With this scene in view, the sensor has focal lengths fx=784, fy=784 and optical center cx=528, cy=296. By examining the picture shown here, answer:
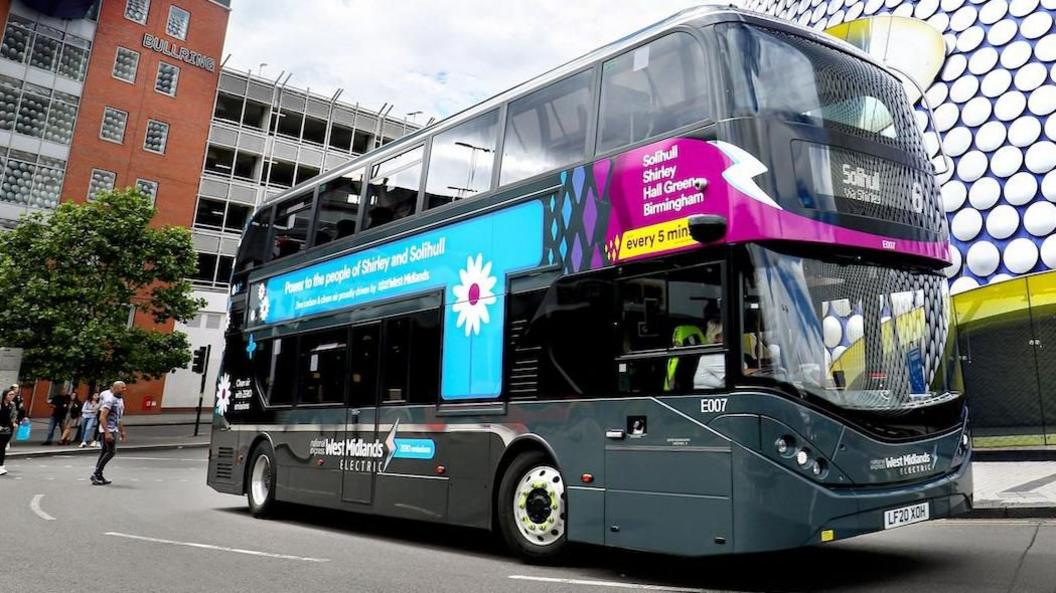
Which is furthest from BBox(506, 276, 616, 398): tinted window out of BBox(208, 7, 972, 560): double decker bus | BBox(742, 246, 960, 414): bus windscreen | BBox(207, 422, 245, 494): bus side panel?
BBox(207, 422, 245, 494): bus side panel

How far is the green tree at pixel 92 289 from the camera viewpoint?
24516mm

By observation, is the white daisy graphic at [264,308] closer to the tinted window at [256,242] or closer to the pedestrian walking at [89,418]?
the tinted window at [256,242]

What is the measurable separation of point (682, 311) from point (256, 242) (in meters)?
8.51

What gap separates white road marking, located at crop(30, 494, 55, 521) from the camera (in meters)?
9.69

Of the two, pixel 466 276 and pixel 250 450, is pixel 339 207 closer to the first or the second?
pixel 466 276

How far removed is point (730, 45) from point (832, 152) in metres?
1.11

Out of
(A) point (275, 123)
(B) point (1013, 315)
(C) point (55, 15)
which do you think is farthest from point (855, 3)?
(C) point (55, 15)

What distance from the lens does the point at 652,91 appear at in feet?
21.1

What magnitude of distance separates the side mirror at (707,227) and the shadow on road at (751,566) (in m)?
2.46

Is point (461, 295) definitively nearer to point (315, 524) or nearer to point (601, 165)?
point (601, 165)

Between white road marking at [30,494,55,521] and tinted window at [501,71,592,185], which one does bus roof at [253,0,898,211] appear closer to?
tinted window at [501,71,592,185]

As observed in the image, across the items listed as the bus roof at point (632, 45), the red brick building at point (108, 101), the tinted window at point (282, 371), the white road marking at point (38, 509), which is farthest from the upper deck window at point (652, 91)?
the red brick building at point (108, 101)

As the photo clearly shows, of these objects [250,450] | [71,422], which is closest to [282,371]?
[250,450]

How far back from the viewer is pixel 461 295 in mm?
7898
